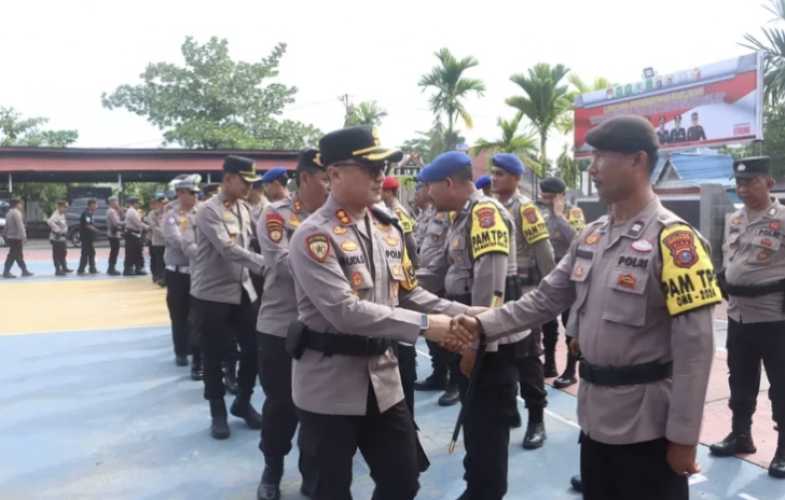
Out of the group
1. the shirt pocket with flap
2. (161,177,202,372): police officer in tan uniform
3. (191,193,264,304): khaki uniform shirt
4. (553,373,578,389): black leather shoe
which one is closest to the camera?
the shirt pocket with flap

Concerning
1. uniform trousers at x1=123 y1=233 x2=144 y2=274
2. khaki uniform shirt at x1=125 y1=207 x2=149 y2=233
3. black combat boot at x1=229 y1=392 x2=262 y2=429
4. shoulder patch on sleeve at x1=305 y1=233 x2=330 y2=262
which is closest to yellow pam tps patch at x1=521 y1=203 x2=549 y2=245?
black combat boot at x1=229 y1=392 x2=262 y2=429

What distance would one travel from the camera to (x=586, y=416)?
2.29m

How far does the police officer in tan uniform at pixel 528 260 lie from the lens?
4.05 meters

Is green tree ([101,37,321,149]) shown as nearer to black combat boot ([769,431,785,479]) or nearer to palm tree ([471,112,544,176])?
palm tree ([471,112,544,176])

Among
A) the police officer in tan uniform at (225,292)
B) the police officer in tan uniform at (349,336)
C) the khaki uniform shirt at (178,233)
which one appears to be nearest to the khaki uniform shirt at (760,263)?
the police officer in tan uniform at (349,336)

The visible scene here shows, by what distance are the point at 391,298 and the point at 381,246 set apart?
8.5 inches

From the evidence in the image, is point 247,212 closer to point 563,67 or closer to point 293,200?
point 293,200

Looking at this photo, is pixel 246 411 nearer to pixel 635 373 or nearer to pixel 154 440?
pixel 154 440

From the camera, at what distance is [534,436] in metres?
4.22

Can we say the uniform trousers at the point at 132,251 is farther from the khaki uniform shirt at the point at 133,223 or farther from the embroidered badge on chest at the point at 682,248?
the embroidered badge on chest at the point at 682,248

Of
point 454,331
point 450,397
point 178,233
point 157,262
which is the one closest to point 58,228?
point 157,262

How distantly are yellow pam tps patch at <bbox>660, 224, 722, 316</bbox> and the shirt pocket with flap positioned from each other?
0.07 m

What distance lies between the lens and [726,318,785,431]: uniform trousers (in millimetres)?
3734

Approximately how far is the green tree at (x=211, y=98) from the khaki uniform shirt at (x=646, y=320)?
99.5 feet
